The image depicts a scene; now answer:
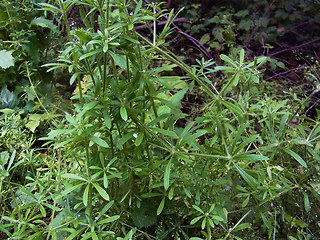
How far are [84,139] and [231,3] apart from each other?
310 centimetres

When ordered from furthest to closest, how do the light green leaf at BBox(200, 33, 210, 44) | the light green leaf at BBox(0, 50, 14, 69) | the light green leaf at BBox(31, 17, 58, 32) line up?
1. the light green leaf at BBox(200, 33, 210, 44)
2. the light green leaf at BBox(31, 17, 58, 32)
3. the light green leaf at BBox(0, 50, 14, 69)

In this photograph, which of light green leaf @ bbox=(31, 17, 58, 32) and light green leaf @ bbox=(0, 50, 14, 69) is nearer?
light green leaf @ bbox=(0, 50, 14, 69)

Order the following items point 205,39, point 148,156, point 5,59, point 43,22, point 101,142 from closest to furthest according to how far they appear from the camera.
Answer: point 101,142, point 148,156, point 5,59, point 43,22, point 205,39

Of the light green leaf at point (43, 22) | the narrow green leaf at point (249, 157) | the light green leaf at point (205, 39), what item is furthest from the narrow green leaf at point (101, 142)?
the light green leaf at point (205, 39)

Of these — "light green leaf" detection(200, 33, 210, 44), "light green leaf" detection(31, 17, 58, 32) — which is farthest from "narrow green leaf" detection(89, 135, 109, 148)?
"light green leaf" detection(200, 33, 210, 44)

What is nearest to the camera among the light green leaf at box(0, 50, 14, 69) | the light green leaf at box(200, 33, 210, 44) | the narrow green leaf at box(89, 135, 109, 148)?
the narrow green leaf at box(89, 135, 109, 148)

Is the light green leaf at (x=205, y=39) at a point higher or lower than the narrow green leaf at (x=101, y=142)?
lower

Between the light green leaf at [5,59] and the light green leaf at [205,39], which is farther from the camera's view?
the light green leaf at [205,39]

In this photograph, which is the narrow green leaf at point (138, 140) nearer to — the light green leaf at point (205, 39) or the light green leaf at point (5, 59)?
the light green leaf at point (5, 59)

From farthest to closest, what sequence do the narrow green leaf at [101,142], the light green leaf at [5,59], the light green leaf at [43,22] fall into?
1. the light green leaf at [43,22]
2. the light green leaf at [5,59]
3. the narrow green leaf at [101,142]

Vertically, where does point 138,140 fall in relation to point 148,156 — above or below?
above

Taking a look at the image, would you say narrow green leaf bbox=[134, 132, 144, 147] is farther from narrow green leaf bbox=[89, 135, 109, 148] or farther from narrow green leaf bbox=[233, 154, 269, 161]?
narrow green leaf bbox=[233, 154, 269, 161]

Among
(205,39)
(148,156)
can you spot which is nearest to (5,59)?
(148,156)

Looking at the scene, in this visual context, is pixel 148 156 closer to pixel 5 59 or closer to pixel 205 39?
pixel 5 59
